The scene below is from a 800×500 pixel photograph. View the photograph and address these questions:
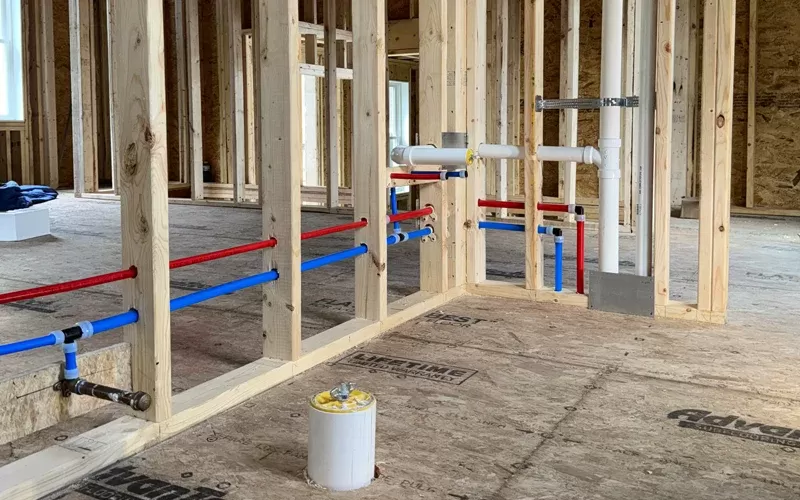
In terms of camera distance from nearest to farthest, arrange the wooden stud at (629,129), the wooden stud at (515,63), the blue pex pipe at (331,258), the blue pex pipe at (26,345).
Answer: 1. the blue pex pipe at (26,345)
2. the blue pex pipe at (331,258)
3. the wooden stud at (629,129)
4. the wooden stud at (515,63)

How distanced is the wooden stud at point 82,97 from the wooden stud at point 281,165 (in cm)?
699

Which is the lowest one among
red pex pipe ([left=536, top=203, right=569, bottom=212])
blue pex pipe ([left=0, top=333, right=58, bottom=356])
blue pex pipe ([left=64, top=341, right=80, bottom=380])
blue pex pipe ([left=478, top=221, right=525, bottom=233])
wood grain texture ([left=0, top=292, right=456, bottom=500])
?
wood grain texture ([left=0, top=292, right=456, bottom=500])

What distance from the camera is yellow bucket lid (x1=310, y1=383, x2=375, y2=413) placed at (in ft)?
6.59

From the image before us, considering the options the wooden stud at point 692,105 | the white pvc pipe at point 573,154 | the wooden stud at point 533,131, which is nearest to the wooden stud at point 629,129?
the wooden stud at point 692,105

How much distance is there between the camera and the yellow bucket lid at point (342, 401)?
2.01m

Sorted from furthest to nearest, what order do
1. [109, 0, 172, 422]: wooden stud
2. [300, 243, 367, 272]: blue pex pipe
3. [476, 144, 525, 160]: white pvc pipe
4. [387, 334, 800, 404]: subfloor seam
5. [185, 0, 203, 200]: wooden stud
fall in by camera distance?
[185, 0, 203, 200]: wooden stud, [476, 144, 525, 160]: white pvc pipe, [300, 243, 367, 272]: blue pex pipe, [387, 334, 800, 404]: subfloor seam, [109, 0, 172, 422]: wooden stud

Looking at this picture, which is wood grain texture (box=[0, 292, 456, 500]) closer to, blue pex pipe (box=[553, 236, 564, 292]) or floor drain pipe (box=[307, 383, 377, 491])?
floor drain pipe (box=[307, 383, 377, 491])

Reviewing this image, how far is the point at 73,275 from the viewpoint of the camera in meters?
4.79

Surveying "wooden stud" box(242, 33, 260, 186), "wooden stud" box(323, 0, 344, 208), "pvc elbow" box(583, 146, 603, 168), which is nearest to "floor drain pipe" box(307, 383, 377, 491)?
"pvc elbow" box(583, 146, 603, 168)

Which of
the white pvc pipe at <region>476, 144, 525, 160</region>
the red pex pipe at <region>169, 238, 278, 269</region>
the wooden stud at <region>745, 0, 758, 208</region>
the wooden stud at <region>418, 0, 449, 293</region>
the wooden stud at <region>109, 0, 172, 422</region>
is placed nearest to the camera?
the wooden stud at <region>109, 0, 172, 422</region>

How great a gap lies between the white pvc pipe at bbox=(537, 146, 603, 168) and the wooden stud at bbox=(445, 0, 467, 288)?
455 millimetres

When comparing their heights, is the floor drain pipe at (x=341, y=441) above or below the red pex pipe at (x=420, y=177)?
below

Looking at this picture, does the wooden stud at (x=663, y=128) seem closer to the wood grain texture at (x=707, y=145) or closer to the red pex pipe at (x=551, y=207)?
the wood grain texture at (x=707, y=145)

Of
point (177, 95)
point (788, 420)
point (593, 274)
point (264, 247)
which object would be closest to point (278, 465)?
point (264, 247)
